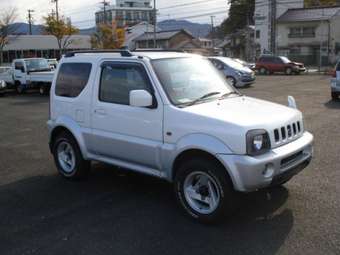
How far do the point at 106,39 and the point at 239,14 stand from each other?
1494 inches

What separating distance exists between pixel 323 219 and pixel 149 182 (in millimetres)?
2482

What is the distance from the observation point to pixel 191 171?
14.6 ft

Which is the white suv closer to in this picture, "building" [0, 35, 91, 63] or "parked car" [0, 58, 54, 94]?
"parked car" [0, 58, 54, 94]

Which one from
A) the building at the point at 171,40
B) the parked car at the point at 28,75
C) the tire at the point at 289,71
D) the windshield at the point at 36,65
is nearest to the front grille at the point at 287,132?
the parked car at the point at 28,75

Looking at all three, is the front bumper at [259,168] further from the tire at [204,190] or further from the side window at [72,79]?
the side window at [72,79]

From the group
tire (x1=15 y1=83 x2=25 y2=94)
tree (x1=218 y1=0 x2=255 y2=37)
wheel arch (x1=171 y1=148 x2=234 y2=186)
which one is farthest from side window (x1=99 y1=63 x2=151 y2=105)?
tree (x1=218 y1=0 x2=255 y2=37)

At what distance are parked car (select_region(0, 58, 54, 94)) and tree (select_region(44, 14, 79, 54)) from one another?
30.1 metres

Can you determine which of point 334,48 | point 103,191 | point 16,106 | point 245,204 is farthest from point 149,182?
point 334,48

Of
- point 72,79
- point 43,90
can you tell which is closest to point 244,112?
point 72,79

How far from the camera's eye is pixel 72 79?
19.4 ft

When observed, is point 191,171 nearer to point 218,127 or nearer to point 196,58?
point 218,127

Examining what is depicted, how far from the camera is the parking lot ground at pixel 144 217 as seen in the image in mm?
3971

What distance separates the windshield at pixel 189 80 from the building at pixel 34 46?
54.0 m

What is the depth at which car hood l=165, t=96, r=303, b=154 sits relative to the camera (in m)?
4.11
